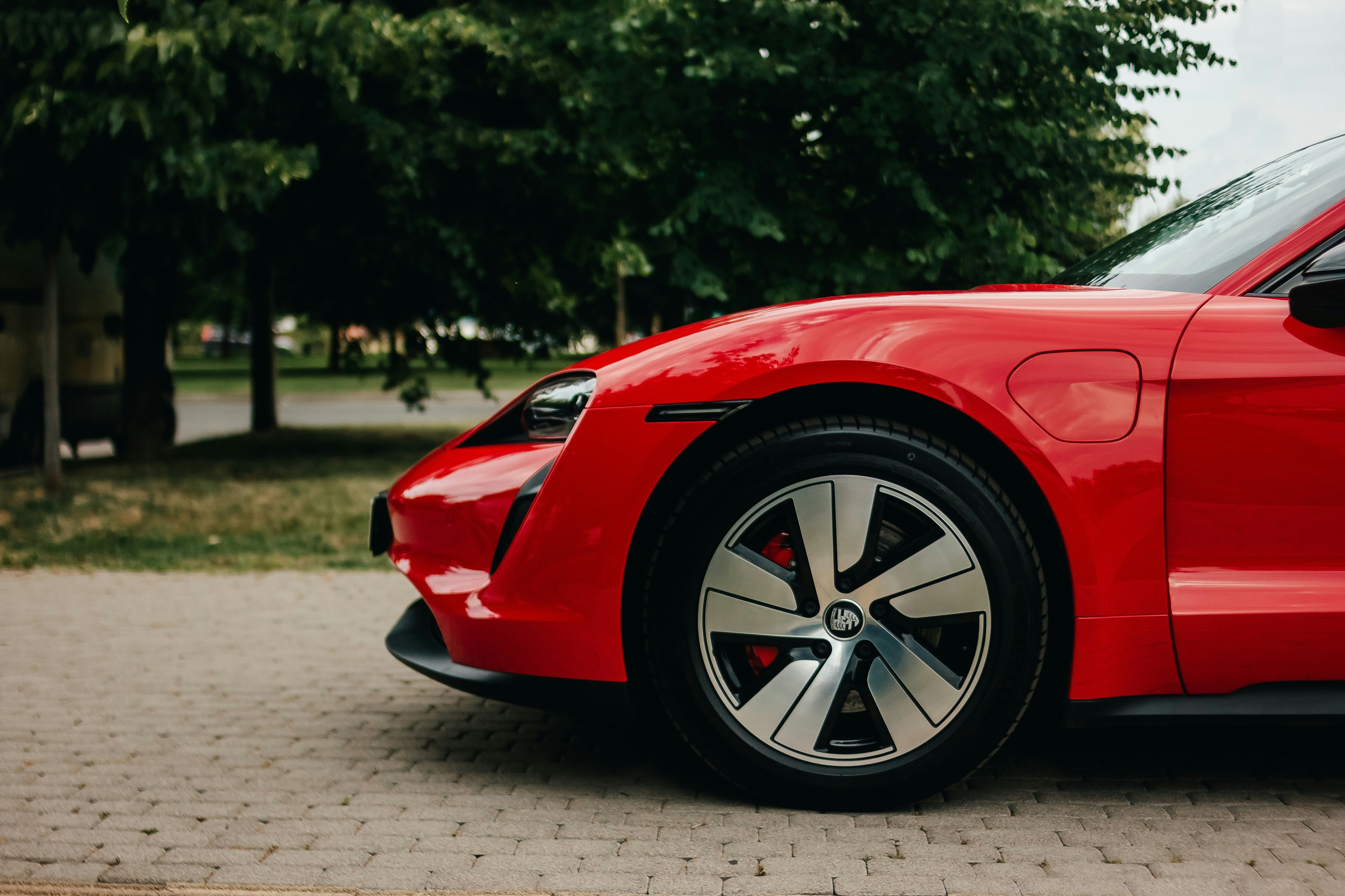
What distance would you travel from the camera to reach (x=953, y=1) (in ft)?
22.6

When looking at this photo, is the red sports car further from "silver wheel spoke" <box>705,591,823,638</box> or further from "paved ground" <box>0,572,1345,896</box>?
"paved ground" <box>0,572,1345,896</box>

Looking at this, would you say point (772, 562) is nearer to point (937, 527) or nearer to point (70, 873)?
point (937, 527)

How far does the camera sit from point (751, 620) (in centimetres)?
271

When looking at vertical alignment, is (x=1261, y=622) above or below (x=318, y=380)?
above

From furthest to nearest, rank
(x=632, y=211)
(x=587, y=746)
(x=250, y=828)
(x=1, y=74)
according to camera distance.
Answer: (x=632, y=211), (x=1, y=74), (x=587, y=746), (x=250, y=828)

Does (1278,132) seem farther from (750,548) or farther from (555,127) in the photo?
(555,127)

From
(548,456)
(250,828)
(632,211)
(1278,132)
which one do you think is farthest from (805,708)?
(632,211)

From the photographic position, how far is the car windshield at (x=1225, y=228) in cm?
282

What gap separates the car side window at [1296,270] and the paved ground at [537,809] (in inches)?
48.8

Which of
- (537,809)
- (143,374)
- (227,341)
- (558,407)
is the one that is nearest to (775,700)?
(537,809)

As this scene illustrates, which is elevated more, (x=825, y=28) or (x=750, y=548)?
(x=825, y=28)

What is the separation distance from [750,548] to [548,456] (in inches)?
22.4

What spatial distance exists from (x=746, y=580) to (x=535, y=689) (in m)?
0.58

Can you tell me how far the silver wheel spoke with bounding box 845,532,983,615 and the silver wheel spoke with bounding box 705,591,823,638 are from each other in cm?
15
